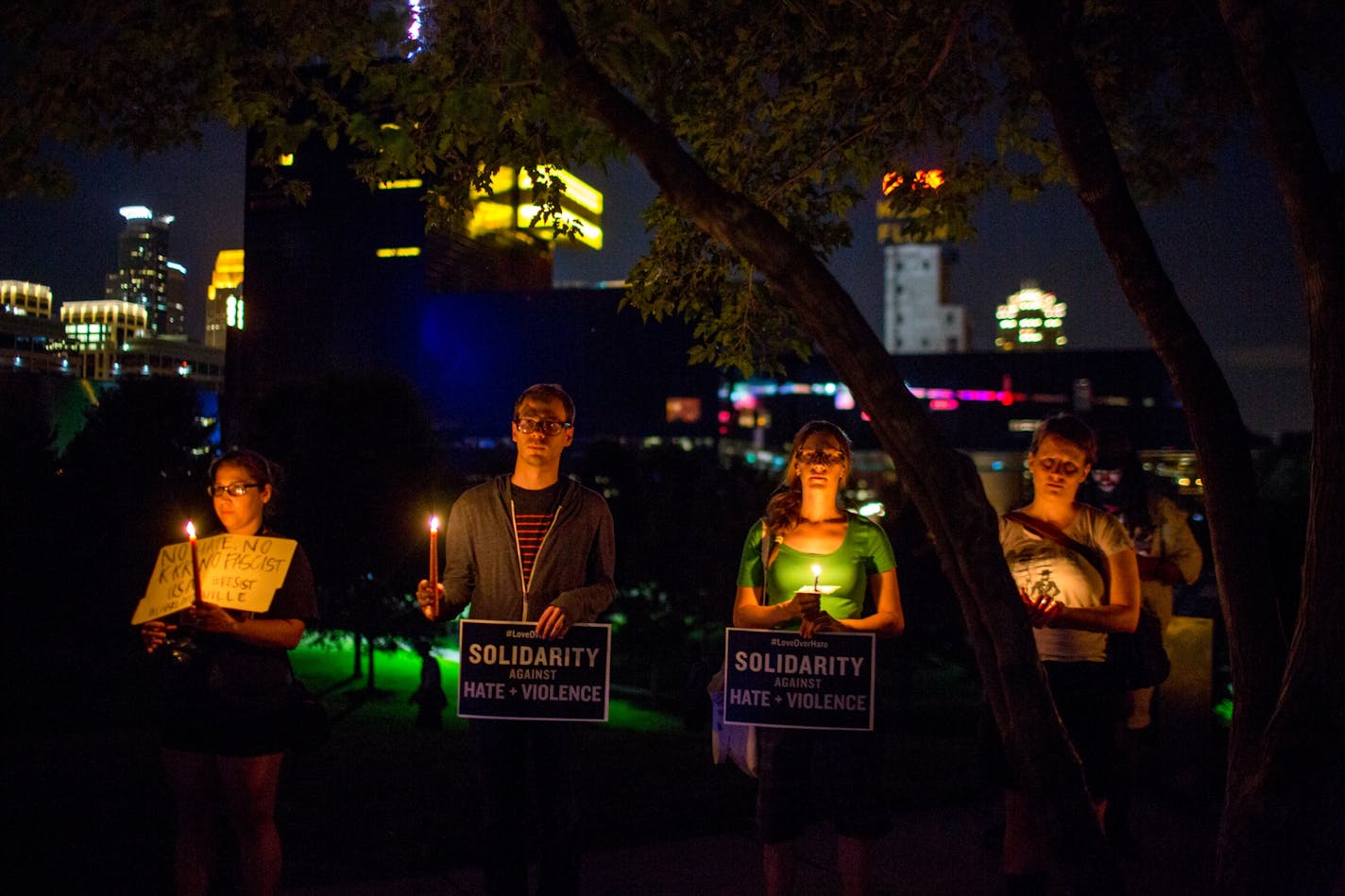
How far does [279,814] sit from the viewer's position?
22.2ft

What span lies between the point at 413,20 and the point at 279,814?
483cm

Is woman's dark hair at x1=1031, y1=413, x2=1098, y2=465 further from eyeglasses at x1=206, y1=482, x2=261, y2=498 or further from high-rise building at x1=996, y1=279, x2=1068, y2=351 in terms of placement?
high-rise building at x1=996, y1=279, x2=1068, y2=351

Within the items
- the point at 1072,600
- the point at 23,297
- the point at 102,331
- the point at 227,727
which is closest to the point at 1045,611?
the point at 1072,600

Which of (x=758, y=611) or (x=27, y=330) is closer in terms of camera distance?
(x=758, y=611)

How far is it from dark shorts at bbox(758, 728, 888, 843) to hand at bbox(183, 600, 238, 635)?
207 cm

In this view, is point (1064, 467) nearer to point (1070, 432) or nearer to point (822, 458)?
point (1070, 432)

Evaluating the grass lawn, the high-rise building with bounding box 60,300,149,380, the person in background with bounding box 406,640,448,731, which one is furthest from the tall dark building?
the grass lawn

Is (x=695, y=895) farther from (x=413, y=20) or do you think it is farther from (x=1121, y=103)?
(x=1121, y=103)

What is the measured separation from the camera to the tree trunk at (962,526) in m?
3.50

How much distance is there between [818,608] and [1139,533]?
236 centimetres

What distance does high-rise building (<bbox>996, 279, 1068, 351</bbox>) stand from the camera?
152m

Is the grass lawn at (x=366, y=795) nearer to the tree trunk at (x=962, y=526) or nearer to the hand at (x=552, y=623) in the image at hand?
the hand at (x=552, y=623)

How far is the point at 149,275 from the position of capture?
12.2 metres

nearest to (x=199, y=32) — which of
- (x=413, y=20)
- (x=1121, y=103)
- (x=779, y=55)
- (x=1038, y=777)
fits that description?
(x=413, y=20)
